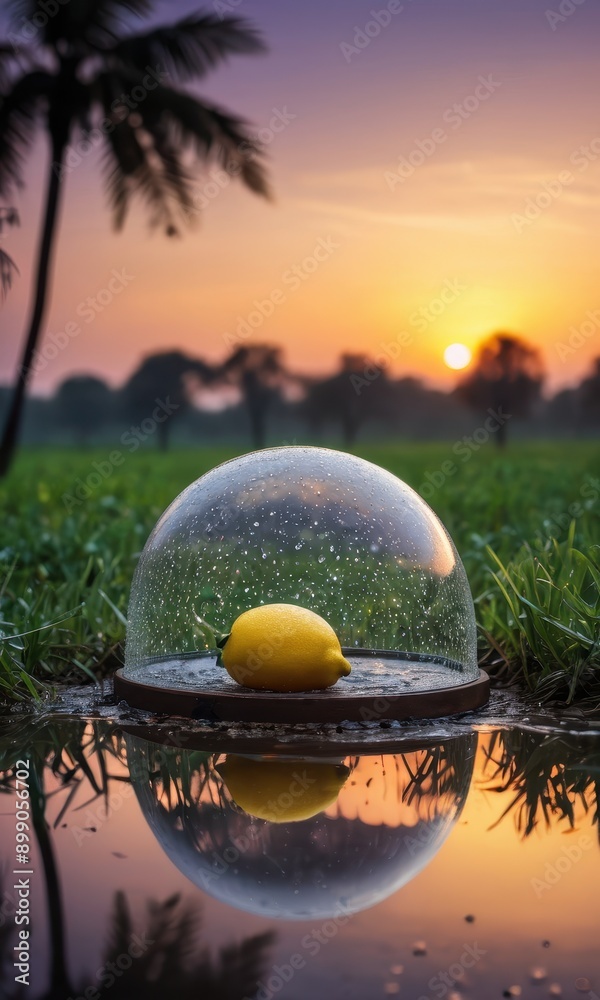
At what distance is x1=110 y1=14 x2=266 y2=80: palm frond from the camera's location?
56.9 feet

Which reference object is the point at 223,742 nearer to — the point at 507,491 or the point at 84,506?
the point at 84,506

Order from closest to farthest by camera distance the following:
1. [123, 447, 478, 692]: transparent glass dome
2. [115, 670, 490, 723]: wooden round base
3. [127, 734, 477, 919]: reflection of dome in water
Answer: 1. [127, 734, 477, 919]: reflection of dome in water
2. [115, 670, 490, 723]: wooden round base
3. [123, 447, 478, 692]: transparent glass dome

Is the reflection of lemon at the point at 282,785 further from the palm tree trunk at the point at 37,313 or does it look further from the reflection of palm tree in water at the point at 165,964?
the palm tree trunk at the point at 37,313

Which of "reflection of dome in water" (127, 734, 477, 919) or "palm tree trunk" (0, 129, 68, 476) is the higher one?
"palm tree trunk" (0, 129, 68, 476)

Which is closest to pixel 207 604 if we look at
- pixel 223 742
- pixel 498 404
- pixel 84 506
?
pixel 223 742

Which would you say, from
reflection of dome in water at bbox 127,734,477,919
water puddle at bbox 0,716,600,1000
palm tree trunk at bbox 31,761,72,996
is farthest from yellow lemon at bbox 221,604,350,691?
palm tree trunk at bbox 31,761,72,996

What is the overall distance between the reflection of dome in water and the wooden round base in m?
0.31

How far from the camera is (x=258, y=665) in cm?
404

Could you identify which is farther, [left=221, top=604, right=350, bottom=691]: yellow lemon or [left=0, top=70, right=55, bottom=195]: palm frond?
[left=0, top=70, right=55, bottom=195]: palm frond

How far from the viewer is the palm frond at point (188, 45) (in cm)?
1734

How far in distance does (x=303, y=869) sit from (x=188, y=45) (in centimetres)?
1750

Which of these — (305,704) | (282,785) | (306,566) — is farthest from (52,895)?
(306,566)

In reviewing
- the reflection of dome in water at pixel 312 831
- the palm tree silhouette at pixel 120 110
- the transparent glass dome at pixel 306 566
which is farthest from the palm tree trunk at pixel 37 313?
the reflection of dome in water at pixel 312 831

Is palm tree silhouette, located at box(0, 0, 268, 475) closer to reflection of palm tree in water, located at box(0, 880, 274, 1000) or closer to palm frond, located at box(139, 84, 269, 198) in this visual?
palm frond, located at box(139, 84, 269, 198)
